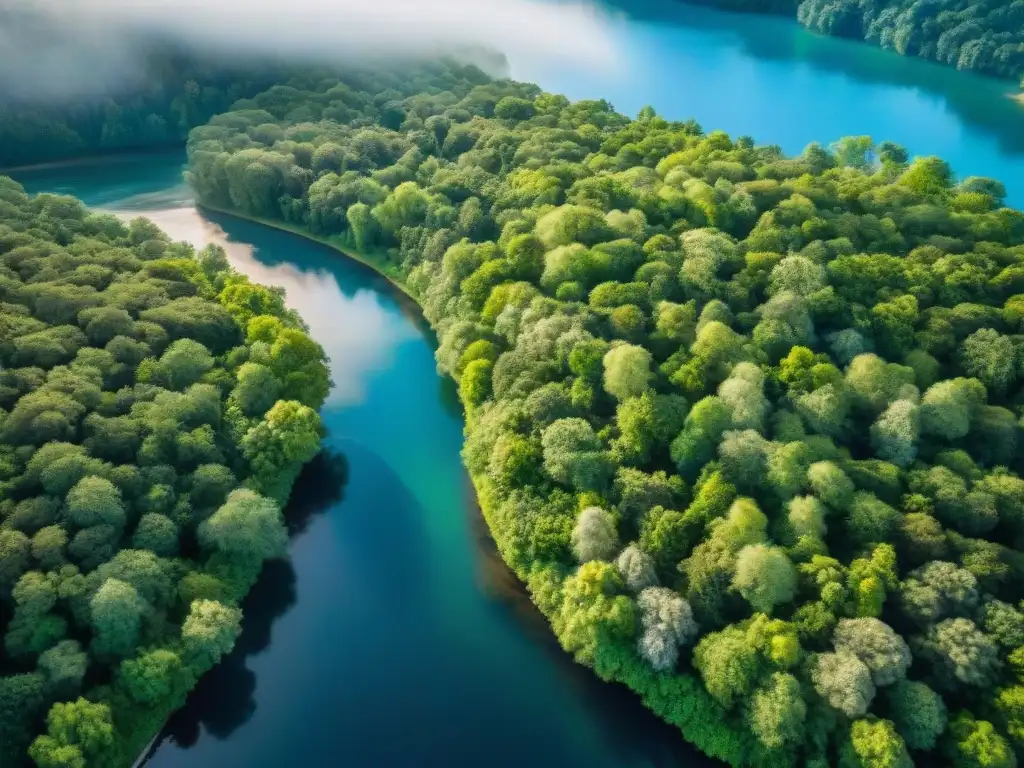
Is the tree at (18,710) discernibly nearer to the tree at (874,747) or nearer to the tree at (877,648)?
the tree at (874,747)

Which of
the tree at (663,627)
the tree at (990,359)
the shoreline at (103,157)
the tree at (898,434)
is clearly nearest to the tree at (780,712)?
the tree at (663,627)

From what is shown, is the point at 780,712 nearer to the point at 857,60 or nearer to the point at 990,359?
the point at 990,359

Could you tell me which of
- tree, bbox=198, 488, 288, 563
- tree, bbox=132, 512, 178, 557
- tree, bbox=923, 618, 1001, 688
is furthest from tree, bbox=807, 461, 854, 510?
tree, bbox=132, 512, 178, 557

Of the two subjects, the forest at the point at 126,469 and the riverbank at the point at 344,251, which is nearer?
the forest at the point at 126,469

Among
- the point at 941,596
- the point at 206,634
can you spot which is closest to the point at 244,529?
the point at 206,634

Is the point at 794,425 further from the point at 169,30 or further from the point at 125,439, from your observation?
the point at 169,30

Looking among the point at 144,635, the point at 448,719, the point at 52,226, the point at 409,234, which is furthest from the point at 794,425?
the point at 52,226
